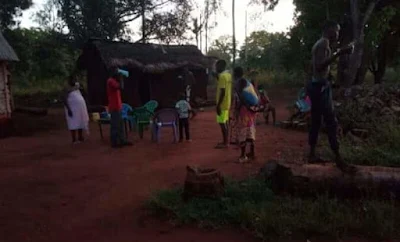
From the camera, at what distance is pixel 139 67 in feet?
60.0

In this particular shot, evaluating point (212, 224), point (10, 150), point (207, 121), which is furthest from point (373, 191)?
point (207, 121)

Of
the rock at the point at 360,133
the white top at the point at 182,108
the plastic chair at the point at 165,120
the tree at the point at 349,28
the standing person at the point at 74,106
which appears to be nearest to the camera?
the rock at the point at 360,133

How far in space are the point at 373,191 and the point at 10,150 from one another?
8183 millimetres

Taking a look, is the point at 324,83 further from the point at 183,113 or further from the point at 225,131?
the point at 183,113

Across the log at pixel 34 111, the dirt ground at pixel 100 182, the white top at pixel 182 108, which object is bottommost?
the dirt ground at pixel 100 182

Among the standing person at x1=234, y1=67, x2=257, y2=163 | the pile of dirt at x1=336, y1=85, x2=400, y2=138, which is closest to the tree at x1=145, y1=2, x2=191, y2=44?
the pile of dirt at x1=336, y1=85, x2=400, y2=138

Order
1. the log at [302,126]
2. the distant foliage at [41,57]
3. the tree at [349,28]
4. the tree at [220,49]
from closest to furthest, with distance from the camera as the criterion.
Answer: the log at [302,126] < the tree at [349,28] < the distant foliage at [41,57] < the tree at [220,49]

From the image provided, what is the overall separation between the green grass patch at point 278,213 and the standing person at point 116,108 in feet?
14.1

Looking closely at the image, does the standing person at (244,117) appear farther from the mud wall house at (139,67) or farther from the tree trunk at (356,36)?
the mud wall house at (139,67)

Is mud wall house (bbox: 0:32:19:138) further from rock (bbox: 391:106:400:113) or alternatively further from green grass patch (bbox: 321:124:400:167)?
rock (bbox: 391:106:400:113)

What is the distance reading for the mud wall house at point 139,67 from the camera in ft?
59.8

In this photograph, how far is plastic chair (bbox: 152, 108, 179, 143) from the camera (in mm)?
9703

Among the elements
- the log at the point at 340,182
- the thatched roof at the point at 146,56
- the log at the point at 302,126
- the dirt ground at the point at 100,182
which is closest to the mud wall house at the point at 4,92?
the dirt ground at the point at 100,182

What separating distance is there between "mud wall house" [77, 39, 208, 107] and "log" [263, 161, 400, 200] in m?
13.6
